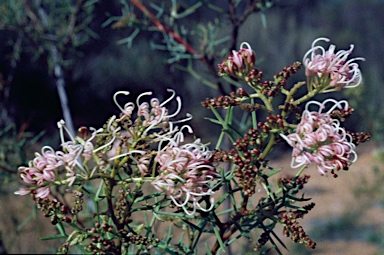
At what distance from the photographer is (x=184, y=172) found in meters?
0.50

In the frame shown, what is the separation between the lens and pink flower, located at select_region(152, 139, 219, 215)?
490 mm

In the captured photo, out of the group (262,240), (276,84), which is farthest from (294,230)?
(276,84)

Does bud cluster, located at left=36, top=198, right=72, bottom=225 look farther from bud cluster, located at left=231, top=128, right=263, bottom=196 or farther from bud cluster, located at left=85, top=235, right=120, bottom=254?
bud cluster, located at left=231, top=128, right=263, bottom=196

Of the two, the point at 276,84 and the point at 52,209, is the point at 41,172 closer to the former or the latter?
the point at 52,209

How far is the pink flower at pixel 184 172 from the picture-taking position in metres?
0.49

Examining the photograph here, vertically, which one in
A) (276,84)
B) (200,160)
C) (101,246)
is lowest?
(101,246)

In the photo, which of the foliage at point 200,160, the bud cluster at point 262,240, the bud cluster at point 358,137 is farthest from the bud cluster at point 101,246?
the bud cluster at point 358,137

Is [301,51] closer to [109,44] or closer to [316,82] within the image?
[109,44]

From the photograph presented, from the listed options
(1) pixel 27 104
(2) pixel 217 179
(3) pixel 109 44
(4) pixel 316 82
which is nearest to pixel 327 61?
(4) pixel 316 82

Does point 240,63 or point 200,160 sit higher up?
point 240,63

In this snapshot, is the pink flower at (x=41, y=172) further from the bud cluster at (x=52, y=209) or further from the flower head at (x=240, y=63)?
the flower head at (x=240, y=63)

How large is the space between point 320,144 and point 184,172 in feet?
0.40

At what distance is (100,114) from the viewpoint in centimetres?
686

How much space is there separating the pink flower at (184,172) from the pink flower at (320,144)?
78mm
